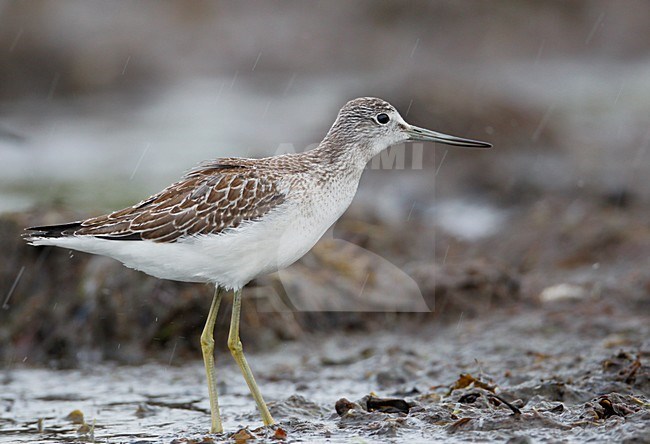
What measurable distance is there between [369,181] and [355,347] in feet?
20.8

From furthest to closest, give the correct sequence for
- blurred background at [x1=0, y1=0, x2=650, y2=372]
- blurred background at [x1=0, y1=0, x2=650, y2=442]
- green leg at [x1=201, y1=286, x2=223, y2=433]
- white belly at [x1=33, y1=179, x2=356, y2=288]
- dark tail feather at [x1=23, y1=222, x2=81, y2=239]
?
blurred background at [x1=0, y1=0, x2=650, y2=372] → blurred background at [x1=0, y1=0, x2=650, y2=442] → dark tail feather at [x1=23, y1=222, x2=81, y2=239] → green leg at [x1=201, y1=286, x2=223, y2=433] → white belly at [x1=33, y1=179, x2=356, y2=288]

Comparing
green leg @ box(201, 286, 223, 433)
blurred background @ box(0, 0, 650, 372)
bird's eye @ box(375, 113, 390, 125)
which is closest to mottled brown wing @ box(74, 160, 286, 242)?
green leg @ box(201, 286, 223, 433)

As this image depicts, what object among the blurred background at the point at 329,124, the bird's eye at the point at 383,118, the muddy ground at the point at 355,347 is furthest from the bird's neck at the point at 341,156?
the blurred background at the point at 329,124

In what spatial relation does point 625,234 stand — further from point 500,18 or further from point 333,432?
point 500,18

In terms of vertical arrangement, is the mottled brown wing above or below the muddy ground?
above

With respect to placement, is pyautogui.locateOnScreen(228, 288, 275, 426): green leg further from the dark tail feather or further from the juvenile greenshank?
the dark tail feather

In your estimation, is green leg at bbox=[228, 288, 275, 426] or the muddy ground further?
green leg at bbox=[228, 288, 275, 426]

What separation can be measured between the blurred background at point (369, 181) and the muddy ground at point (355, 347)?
0.03 metres

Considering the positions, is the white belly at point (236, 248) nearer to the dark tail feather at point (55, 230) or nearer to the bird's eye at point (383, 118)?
the dark tail feather at point (55, 230)

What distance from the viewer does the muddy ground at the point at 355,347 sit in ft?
22.0

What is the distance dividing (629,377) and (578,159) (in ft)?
30.2

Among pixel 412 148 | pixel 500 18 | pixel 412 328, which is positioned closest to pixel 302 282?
pixel 412 328

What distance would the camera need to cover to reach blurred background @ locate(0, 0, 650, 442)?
9516mm

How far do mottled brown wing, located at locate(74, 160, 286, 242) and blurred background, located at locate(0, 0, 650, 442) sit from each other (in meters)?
1.57
